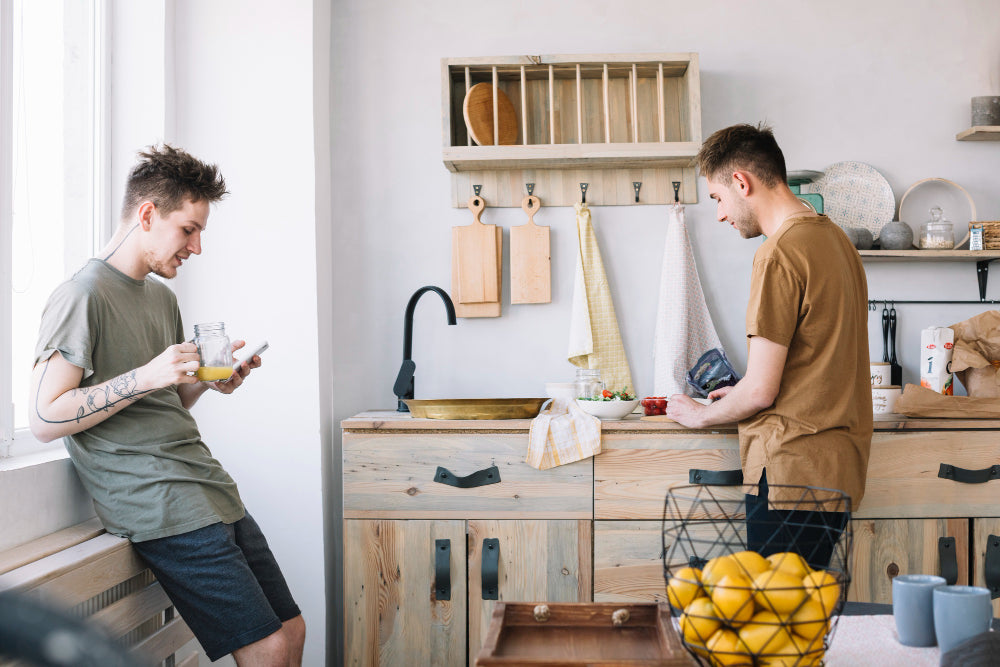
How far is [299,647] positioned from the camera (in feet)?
5.99

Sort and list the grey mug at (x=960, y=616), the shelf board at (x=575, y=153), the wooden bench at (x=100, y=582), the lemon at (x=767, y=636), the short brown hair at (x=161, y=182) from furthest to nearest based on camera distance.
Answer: the shelf board at (x=575, y=153) → the short brown hair at (x=161, y=182) → the wooden bench at (x=100, y=582) → the grey mug at (x=960, y=616) → the lemon at (x=767, y=636)

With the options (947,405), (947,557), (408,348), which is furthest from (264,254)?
(947,557)

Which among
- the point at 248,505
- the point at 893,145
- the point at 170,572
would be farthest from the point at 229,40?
the point at 893,145

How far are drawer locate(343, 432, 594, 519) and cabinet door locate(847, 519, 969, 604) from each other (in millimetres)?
761

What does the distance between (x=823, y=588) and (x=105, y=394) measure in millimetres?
1266

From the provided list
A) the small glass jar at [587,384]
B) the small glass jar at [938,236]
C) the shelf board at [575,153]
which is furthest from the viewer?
the small glass jar at [938,236]

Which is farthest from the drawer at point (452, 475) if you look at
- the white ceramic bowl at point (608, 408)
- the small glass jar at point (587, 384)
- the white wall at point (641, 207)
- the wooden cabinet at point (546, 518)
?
the white wall at point (641, 207)

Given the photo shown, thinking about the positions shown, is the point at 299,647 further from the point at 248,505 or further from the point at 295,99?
the point at 295,99

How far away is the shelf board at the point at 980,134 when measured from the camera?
104 inches

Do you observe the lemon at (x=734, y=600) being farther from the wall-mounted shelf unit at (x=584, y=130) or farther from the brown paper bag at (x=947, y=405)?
the wall-mounted shelf unit at (x=584, y=130)

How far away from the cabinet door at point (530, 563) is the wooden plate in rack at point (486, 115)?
4.04 feet

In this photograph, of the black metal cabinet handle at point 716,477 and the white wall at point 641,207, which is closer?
the black metal cabinet handle at point 716,477

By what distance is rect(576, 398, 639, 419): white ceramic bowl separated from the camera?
2234mm

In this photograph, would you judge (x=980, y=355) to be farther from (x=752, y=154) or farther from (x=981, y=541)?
(x=752, y=154)
